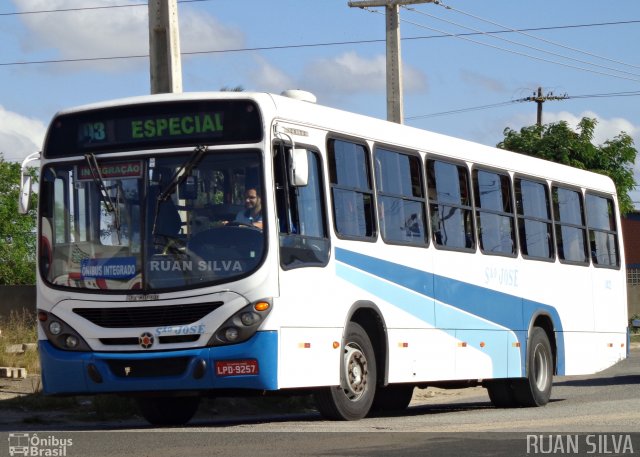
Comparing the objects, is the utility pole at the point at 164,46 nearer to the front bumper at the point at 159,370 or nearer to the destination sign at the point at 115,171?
the destination sign at the point at 115,171

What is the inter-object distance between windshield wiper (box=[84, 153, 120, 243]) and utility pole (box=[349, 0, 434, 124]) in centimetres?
1311

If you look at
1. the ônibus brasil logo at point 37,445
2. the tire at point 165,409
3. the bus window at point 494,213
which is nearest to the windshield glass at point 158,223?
the ônibus brasil logo at point 37,445

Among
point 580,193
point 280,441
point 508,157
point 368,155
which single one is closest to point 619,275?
point 580,193

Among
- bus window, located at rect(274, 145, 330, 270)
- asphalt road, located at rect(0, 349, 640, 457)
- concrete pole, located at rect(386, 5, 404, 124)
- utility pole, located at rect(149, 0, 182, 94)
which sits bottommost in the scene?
asphalt road, located at rect(0, 349, 640, 457)

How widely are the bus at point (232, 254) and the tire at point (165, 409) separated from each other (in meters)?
0.02

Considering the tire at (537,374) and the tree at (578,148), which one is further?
the tree at (578,148)

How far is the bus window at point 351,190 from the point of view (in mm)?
14039

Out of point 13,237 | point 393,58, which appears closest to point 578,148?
point 393,58

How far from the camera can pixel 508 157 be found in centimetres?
1866

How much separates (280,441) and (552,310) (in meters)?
8.61

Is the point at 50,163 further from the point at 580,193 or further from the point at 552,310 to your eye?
the point at 580,193

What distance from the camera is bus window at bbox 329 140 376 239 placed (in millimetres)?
14039

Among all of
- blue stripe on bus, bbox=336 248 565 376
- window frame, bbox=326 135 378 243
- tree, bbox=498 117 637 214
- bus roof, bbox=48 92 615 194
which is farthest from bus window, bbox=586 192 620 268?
tree, bbox=498 117 637 214

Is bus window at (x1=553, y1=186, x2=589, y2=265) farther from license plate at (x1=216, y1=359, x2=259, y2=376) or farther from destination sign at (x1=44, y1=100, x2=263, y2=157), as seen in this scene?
license plate at (x1=216, y1=359, x2=259, y2=376)
